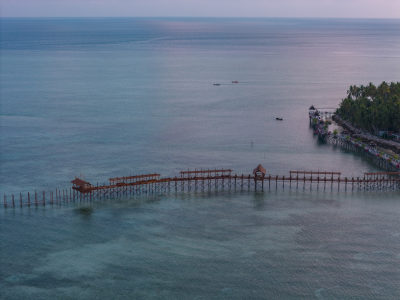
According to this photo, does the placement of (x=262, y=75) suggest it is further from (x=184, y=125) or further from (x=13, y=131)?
(x=13, y=131)

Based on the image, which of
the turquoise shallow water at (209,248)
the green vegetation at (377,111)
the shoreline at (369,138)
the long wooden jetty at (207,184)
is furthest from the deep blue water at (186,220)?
the green vegetation at (377,111)

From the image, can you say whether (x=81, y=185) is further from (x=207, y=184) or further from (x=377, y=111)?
(x=377, y=111)

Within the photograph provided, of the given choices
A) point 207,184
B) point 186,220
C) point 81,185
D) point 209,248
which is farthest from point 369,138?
point 81,185

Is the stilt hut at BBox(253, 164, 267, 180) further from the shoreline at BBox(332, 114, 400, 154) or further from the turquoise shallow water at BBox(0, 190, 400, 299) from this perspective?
the shoreline at BBox(332, 114, 400, 154)

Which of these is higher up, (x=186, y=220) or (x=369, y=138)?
(x=369, y=138)

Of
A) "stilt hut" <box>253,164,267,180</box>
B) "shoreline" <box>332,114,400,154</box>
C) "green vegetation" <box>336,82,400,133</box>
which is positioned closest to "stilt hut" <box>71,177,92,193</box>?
"stilt hut" <box>253,164,267,180</box>
